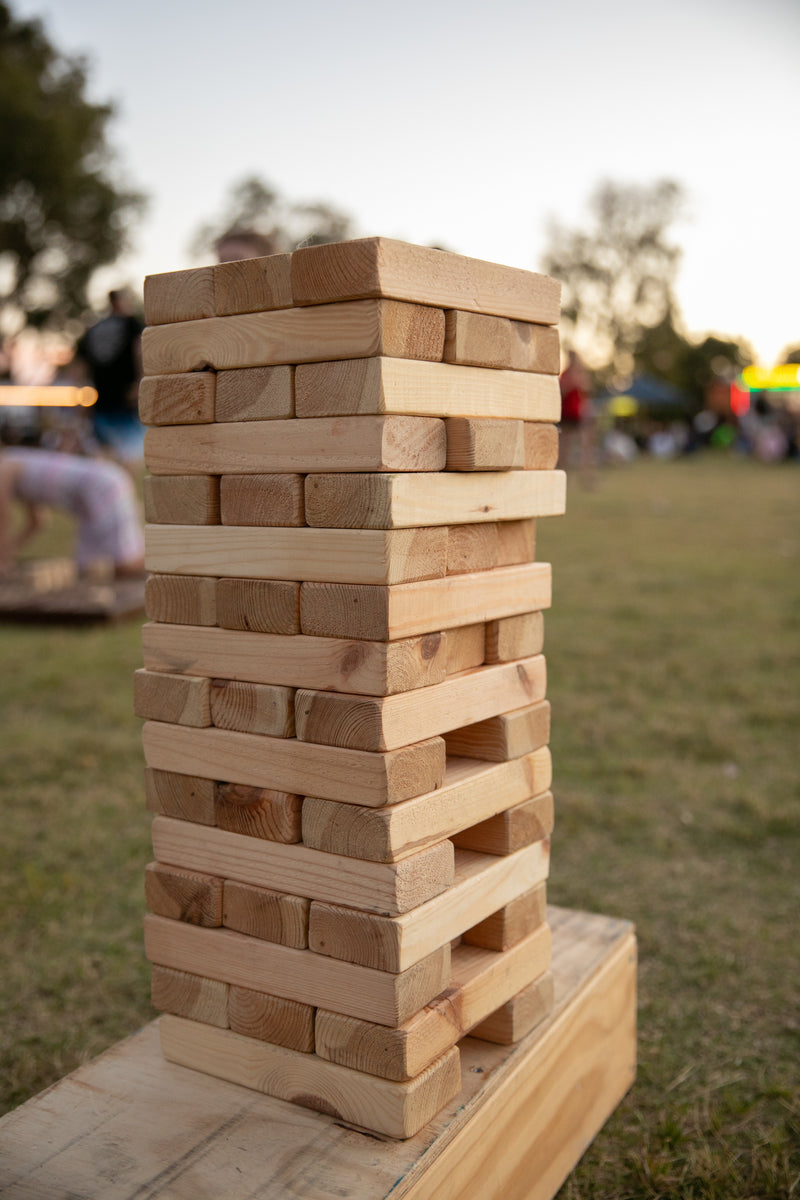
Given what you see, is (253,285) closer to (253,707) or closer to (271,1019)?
(253,707)

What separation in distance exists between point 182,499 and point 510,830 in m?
0.79

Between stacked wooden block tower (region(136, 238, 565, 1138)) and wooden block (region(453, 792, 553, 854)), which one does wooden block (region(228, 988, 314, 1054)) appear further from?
wooden block (region(453, 792, 553, 854))

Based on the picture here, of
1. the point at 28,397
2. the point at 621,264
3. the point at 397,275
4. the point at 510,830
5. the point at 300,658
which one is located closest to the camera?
the point at 397,275

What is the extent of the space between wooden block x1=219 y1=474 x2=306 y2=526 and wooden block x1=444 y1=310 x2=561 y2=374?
32 cm

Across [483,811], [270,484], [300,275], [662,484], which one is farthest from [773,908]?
[662,484]

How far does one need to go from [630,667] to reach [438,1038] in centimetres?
385

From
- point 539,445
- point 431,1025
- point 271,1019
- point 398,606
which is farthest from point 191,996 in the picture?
point 539,445

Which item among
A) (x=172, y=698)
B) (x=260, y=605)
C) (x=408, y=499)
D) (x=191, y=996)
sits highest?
(x=408, y=499)

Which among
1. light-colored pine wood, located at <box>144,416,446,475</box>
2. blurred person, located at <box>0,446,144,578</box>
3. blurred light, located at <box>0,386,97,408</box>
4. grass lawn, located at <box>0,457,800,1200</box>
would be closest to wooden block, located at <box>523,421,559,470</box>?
light-colored pine wood, located at <box>144,416,446,475</box>

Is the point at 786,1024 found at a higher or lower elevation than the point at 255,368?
lower

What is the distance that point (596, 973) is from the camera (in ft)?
6.55

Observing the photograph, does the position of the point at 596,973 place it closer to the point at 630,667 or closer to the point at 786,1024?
the point at 786,1024

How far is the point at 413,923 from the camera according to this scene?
147 cm

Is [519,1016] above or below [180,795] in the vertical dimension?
below
